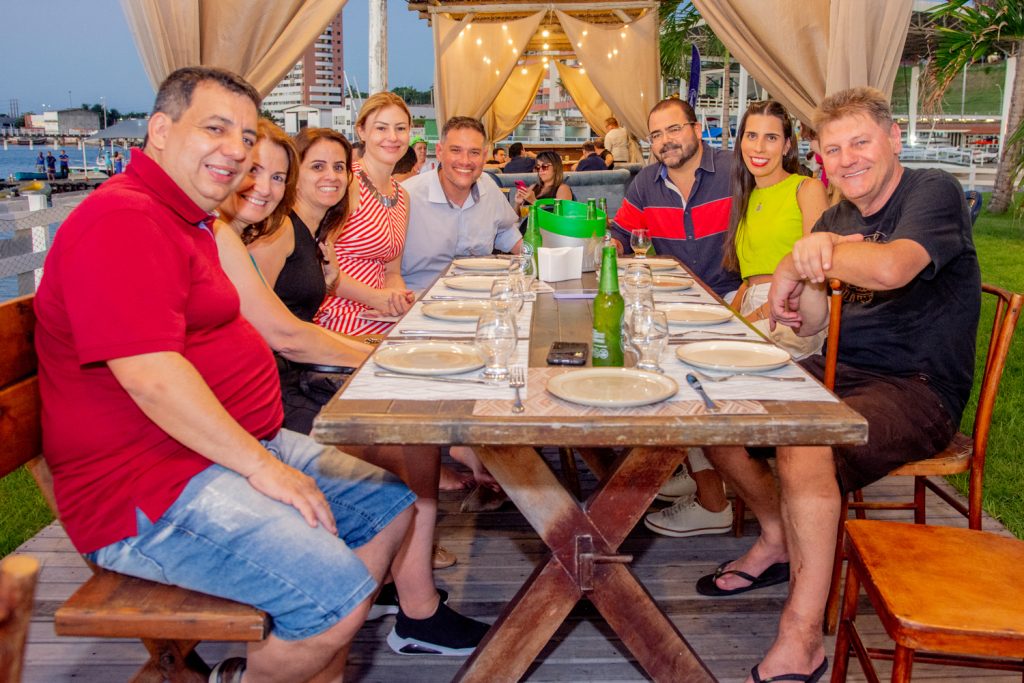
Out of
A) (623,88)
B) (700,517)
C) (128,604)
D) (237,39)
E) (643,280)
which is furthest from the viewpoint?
(623,88)

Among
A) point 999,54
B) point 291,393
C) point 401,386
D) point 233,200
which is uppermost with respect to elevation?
point 999,54

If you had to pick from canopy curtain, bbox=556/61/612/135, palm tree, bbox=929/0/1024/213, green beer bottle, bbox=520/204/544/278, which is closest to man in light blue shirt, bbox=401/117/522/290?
green beer bottle, bbox=520/204/544/278

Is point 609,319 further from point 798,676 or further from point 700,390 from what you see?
point 798,676

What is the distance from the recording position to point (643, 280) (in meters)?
2.06

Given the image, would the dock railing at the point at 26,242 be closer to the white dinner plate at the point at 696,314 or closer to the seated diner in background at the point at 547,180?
the white dinner plate at the point at 696,314

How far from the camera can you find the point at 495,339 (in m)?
1.63

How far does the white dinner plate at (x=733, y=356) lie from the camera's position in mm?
1622

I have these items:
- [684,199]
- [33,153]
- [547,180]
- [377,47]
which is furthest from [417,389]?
[33,153]

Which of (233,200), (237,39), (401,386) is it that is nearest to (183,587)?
(401,386)

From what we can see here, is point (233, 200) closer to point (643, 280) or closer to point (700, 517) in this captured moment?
point (643, 280)

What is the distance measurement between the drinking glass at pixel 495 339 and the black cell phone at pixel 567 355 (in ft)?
0.36

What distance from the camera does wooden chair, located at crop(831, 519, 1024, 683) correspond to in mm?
1304

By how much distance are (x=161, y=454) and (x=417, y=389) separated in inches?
18.0

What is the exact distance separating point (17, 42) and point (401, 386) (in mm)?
148383
